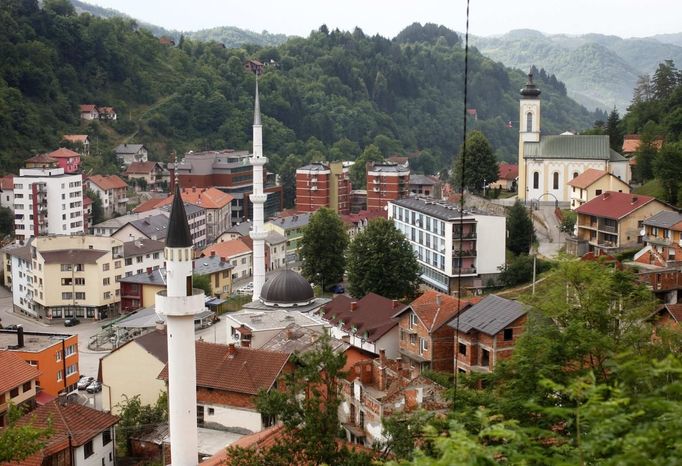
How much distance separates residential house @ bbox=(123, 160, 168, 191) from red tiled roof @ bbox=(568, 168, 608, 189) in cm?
4066

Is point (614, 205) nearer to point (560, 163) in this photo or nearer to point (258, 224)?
point (560, 163)

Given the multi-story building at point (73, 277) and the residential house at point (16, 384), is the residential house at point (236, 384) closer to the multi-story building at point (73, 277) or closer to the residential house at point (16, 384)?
the residential house at point (16, 384)

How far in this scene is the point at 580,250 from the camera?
134ft

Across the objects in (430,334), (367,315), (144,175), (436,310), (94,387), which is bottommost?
(94,387)

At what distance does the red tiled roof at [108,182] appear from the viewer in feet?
225

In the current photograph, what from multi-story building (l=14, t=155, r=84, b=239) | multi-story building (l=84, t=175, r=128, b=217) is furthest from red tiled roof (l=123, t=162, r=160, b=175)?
multi-story building (l=14, t=155, r=84, b=239)

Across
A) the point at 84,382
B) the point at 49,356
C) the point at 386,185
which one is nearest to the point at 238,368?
the point at 49,356

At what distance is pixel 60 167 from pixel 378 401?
5046cm

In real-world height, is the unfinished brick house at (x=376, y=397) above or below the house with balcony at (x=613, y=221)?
below

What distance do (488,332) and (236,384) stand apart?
24.6 feet

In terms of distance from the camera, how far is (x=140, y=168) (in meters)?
77.9

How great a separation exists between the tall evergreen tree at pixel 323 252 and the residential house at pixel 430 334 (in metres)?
17.5

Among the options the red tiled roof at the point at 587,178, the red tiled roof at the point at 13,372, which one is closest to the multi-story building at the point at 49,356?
the red tiled roof at the point at 13,372

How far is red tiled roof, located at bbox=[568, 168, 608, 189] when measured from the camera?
46562 millimetres
